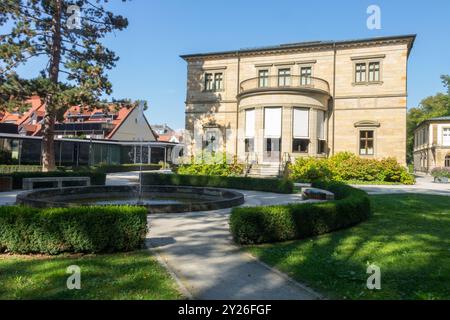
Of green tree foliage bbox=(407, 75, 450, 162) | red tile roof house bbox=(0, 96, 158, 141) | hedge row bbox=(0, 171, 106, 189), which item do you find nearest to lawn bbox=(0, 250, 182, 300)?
hedge row bbox=(0, 171, 106, 189)

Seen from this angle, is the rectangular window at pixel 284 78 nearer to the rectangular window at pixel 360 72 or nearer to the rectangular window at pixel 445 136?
the rectangular window at pixel 360 72

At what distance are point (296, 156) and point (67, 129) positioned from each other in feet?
109

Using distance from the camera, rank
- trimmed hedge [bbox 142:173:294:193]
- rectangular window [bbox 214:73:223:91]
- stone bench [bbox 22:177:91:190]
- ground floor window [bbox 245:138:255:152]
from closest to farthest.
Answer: stone bench [bbox 22:177:91:190], trimmed hedge [bbox 142:173:294:193], ground floor window [bbox 245:138:255:152], rectangular window [bbox 214:73:223:91]

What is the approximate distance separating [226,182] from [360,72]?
56.8 ft

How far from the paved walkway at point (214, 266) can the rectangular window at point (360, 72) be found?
84.3 ft

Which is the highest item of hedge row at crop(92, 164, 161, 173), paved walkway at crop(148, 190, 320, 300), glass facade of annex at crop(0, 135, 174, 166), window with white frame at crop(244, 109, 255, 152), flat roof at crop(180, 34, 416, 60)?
flat roof at crop(180, 34, 416, 60)

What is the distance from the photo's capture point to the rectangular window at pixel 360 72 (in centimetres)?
3098

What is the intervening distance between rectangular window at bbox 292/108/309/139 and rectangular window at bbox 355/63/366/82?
5440 mm

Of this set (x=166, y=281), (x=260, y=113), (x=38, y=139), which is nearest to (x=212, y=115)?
(x=260, y=113)

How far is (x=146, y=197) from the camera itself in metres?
16.3

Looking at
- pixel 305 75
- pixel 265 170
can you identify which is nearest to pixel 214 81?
pixel 305 75

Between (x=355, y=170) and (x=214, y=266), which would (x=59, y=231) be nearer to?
(x=214, y=266)

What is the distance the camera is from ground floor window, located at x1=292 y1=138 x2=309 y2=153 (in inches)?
1196

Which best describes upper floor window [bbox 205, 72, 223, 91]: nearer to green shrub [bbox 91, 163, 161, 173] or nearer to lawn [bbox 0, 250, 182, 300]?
green shrub [bbox 91, 163, 161, 173]
